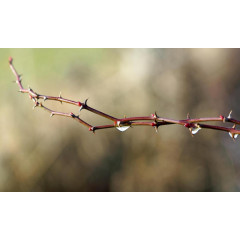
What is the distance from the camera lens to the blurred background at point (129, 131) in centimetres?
341

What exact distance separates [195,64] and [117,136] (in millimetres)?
1163

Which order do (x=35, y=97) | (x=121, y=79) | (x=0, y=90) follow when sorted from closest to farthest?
1. (x=35, y=97)
2. (x=0, y=90)
3. (x=121, y=79)

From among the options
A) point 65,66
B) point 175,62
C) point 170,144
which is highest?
point 175,62

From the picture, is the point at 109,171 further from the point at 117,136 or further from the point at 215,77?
the point at 215,77

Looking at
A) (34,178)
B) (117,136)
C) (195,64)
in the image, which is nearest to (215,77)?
(195,64)

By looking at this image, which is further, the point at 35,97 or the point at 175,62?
the point at 175,62

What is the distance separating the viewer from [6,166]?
11.3 feet

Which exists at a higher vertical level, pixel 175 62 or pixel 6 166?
pixel 175 62

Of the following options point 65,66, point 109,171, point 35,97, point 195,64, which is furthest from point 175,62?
point 35,97

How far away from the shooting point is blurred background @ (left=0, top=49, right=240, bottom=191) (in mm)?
3414

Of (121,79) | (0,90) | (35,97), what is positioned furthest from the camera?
(121,79)

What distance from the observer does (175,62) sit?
350cm

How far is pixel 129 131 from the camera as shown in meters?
3.55

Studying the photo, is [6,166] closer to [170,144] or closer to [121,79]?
[121,79]
